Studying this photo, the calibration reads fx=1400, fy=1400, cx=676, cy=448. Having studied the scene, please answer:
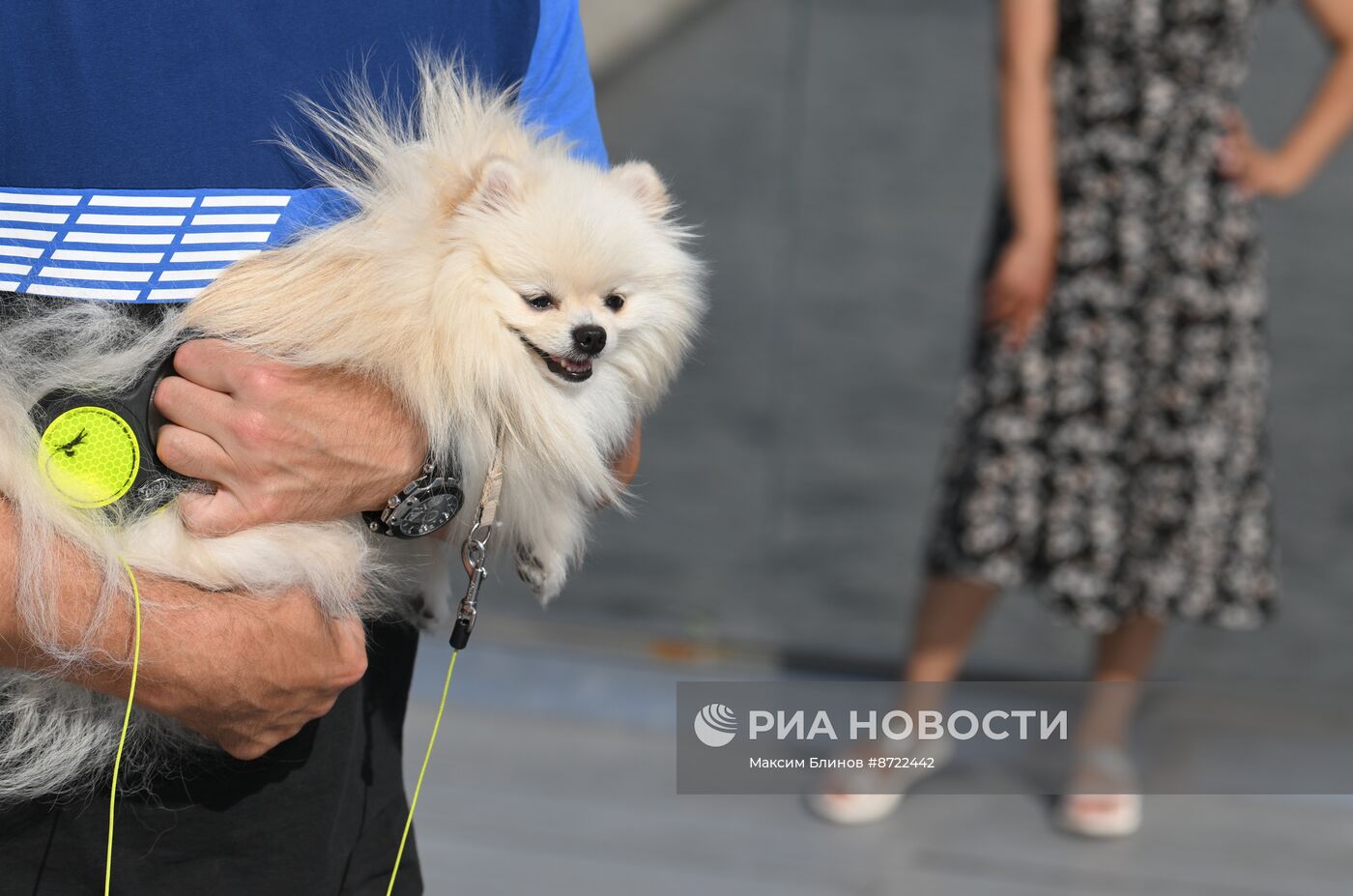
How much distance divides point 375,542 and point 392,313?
0.27m

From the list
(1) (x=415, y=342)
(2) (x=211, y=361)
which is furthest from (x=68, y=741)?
(1) (x=415, y=342)

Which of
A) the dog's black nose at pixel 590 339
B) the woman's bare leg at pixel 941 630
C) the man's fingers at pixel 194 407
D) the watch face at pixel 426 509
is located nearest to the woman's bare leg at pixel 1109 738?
the woman's bare leg at pixel 941 630

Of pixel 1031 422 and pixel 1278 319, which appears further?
pixel 1278 319

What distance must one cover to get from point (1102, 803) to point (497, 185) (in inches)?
99.1

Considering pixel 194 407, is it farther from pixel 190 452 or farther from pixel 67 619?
pixel 67 619

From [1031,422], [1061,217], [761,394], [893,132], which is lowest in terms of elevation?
[1031,422]

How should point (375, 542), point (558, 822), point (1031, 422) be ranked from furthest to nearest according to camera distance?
point (558, 822) → point (1031, 422) → point (375, 542)

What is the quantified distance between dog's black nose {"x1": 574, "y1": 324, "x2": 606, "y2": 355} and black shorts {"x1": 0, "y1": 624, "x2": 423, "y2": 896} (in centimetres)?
43

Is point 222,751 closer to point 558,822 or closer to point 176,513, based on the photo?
point 176,513

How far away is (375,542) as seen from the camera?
59.4 inches

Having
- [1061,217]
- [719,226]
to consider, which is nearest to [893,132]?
[719,226]

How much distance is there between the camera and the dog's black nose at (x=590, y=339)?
58.6 inches

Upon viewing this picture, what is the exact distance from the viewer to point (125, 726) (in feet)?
4.12

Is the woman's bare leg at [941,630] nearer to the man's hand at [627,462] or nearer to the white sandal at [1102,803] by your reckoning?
the white sandal at [1102,803]
